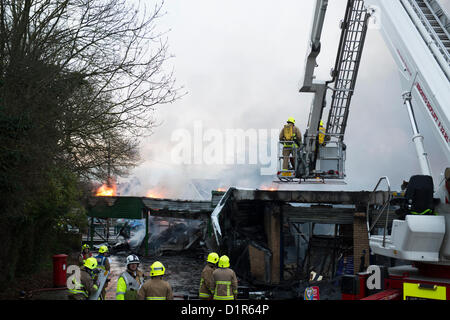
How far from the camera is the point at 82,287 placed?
7.61 metres

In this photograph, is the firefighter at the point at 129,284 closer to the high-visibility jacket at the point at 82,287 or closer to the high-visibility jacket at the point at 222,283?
the high-visibility jacket at the point at 222,283

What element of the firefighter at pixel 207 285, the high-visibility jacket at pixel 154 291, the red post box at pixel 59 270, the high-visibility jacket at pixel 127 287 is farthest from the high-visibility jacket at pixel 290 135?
the high-visibility jacket at pixel 154 291

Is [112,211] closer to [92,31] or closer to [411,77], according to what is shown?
[92,31]

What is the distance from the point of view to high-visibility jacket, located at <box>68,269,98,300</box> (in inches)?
Answer: 295

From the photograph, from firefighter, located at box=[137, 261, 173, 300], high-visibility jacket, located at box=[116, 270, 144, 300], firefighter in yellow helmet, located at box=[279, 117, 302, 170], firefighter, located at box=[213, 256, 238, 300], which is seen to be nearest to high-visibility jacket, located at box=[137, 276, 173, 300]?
firefighter, located at box=[137, 261, 173, 300]

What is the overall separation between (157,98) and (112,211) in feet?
36.5

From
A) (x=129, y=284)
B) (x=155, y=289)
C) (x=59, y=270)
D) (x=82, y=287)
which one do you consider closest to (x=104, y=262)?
(x=82, y=287)

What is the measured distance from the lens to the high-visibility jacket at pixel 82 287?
750 cm

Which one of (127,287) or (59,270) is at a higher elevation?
(127,287)

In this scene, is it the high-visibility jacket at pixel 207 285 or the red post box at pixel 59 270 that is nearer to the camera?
the high-visibility jacket at pixel 207 285

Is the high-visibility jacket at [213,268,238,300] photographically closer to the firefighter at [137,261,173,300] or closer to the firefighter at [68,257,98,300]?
the firefighter at [137,261,173,300]

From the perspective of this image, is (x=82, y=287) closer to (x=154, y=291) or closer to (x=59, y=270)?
(x=154, y=291)
